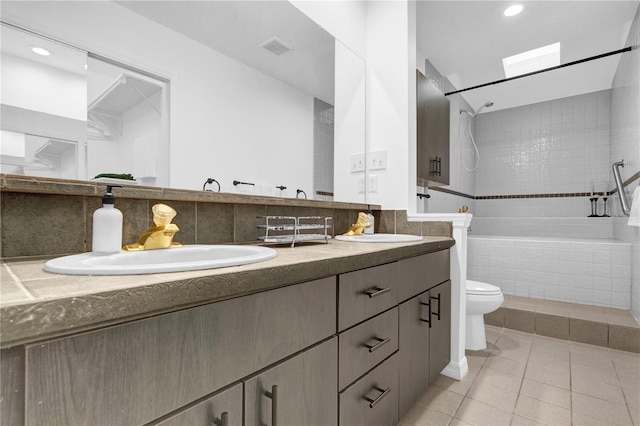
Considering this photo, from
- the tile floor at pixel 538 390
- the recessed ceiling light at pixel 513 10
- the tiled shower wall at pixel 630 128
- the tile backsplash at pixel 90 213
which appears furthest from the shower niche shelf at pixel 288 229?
the tiled shower wall at pixel 630 128

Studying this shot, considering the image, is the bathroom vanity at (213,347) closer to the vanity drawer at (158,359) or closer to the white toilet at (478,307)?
the vanity drawer at (158,359)

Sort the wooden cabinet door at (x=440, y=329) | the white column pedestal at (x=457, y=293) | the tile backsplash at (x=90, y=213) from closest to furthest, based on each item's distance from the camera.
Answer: the tile backsplash at (x=90, y=213) < the wooden cabinet door at (x=440, y=329) < the white column pedestal at (x=457, y=293)

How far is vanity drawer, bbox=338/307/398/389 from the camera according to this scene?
903 mm

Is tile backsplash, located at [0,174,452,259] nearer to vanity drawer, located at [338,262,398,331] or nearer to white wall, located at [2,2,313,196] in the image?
white wall, located at [2,2,313,196]

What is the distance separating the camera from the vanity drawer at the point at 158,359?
40 centimetres

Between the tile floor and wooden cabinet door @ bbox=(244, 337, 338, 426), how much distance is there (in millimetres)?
725

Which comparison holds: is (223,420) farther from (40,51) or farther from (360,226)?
(360,226)

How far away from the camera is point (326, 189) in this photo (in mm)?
1874

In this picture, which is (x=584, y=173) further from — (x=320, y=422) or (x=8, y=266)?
(x=8, y=266)

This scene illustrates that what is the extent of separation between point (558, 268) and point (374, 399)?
262 cm

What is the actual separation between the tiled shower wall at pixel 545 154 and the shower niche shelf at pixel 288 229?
3.78 meters

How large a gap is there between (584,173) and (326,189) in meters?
3.88

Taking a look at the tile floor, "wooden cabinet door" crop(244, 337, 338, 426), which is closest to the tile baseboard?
the tile floor

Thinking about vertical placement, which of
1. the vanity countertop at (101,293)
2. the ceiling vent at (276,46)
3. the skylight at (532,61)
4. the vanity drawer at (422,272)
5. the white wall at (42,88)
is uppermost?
the skylight at (532,61)
